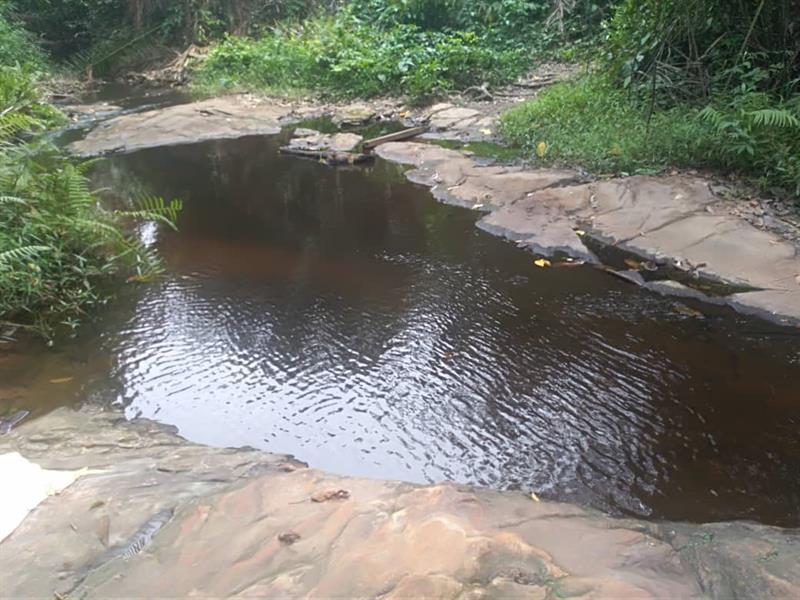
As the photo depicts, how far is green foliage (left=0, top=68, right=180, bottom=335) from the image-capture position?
15.2 feet

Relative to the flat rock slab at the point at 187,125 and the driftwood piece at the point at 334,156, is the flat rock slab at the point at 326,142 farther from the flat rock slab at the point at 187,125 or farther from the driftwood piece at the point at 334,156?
the flat rock slab at the point at 187,125

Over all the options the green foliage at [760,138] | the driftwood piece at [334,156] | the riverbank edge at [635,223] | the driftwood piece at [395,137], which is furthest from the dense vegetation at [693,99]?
the driftwood piece at [334,156]

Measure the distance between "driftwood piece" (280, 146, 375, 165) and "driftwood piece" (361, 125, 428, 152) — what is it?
438 mm

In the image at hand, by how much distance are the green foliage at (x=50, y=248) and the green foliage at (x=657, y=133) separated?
15.8ft

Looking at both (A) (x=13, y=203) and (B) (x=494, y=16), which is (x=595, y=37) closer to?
(B) (x=494, y=16)

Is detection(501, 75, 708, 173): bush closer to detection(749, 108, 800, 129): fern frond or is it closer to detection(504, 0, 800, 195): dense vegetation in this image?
detection(504, 0, 800, 195): dense vegetation

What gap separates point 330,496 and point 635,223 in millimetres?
4573

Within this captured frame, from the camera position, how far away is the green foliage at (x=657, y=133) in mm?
6223

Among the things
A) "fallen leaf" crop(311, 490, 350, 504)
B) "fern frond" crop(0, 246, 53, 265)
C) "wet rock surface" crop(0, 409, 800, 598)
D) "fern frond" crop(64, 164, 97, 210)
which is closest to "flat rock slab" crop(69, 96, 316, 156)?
"fern frond" crop(64, 164, 97, 210)

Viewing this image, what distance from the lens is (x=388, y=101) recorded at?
12672 millimetres

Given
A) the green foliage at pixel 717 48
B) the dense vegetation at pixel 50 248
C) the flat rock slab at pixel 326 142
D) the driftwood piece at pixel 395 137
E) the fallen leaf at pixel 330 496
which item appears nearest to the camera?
the fallen leaf at pixel 330 496

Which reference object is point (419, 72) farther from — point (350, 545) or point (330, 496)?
point (350, 545)

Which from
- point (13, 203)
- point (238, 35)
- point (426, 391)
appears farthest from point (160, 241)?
point (238, 35)

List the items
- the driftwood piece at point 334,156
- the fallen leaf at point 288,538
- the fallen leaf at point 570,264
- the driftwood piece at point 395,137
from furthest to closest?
1. the driftwood piece at point 395,137
2. the driftwood piece at point 334,156
3. the fallen leaf at point 570,264
4. the fallen leaf at point 288,538
